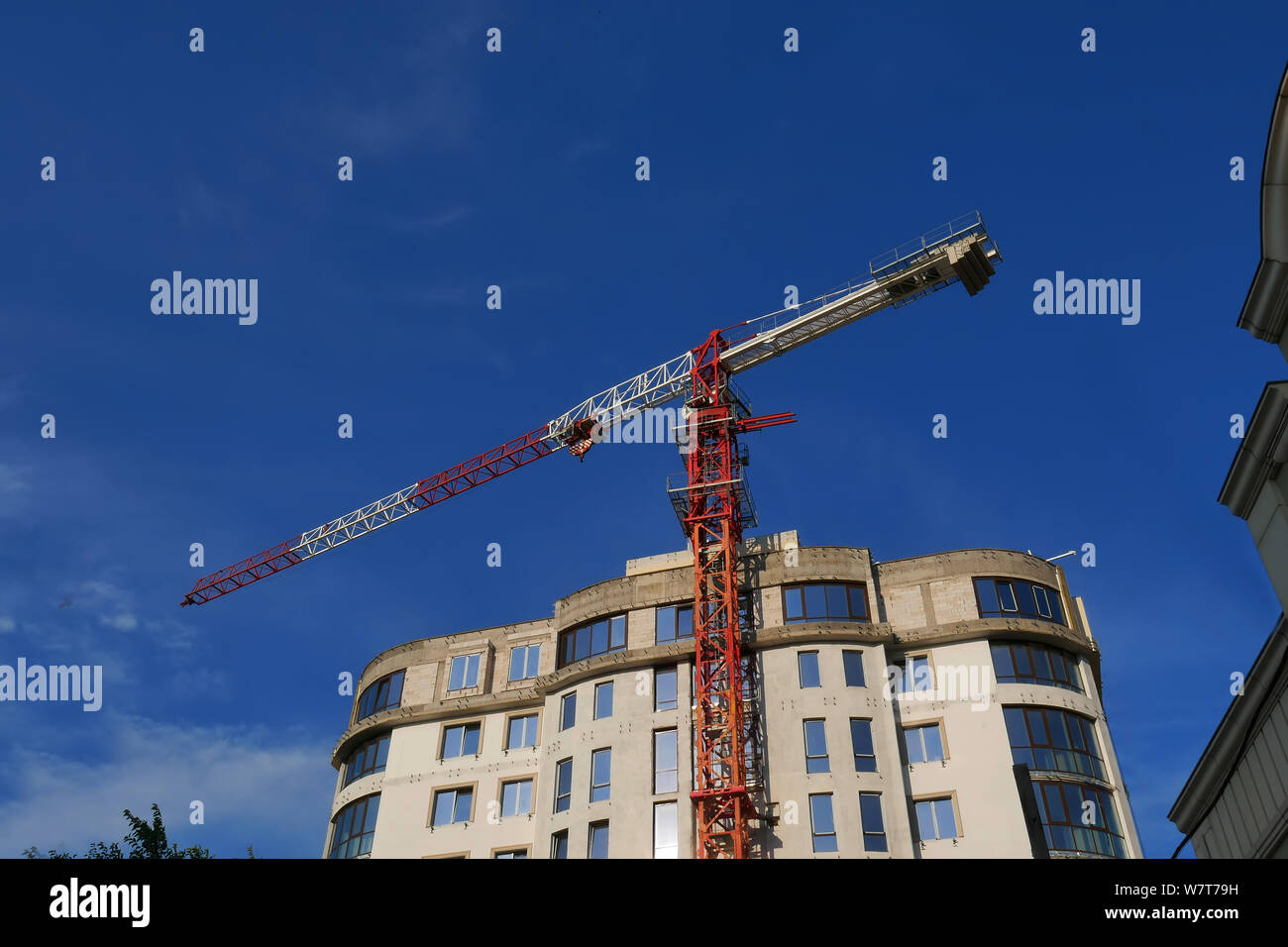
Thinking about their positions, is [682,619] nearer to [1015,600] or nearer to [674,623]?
[674,623]

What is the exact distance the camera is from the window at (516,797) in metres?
46.8

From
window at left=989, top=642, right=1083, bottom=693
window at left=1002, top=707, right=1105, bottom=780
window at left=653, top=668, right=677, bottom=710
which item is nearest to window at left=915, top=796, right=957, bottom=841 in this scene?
window at left=1002, top=707, right=1105, bottom=780

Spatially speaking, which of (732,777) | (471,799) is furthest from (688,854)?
(471,799)

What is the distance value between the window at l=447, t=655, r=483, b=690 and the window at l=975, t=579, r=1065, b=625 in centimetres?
2448

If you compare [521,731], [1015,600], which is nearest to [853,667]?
[1015,600]

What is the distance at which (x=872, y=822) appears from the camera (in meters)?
40.3

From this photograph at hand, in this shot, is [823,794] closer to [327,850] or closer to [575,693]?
[575,693]

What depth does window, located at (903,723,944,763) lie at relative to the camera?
1666 inches

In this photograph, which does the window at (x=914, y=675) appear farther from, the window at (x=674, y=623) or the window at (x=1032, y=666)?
the window at (x=674, y=623)

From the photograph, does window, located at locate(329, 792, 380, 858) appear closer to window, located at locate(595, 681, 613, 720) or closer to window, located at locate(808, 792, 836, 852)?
window, located at locate(595, 681, 613, 720)

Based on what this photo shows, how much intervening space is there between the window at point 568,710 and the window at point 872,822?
13.4m
